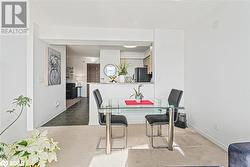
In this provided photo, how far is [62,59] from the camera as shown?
6.08 metres

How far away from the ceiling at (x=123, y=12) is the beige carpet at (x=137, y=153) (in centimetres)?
238

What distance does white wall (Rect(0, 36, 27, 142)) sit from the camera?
160 centimetres

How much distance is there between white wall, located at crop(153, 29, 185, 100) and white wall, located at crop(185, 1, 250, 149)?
1.23 ft

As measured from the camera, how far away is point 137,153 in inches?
110

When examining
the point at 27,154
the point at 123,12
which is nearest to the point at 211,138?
the point at 123,12

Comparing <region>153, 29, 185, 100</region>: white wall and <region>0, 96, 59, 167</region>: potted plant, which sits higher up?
<region>153, 29, 185, 100</region>: white wall

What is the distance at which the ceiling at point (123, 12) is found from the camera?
3.16 metres

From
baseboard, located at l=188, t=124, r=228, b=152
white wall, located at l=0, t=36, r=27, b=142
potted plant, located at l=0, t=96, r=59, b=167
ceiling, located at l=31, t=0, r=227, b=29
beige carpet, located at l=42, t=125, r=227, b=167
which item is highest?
ceiling, located at l=31, t=0, r=227, b=29

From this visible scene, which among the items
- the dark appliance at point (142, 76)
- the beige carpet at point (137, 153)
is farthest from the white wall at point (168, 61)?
the beige carpet at point (137, 153)

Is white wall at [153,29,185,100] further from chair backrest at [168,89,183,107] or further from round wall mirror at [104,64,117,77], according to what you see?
round wall mirror at [104,64,117,77]

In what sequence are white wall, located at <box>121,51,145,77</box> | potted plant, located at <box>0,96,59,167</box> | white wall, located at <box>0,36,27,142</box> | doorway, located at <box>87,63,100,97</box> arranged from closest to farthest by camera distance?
potted plant, located at <box>0,96,59,167</box>
white wall, located at <box>0,36,27,142</box>
white wall, located at <box>121,51,145,77</box>
doorway, located at <box>87,63,100,97</box>

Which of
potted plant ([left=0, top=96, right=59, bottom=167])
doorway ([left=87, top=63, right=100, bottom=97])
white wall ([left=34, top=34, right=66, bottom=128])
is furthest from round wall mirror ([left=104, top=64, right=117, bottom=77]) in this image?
potted plant ([left=0, top=96, right=59, bottom=167])

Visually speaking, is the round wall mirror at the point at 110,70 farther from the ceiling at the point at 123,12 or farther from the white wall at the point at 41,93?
the ceiling at the point at 123,12

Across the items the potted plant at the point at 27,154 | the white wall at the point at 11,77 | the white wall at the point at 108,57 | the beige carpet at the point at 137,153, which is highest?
the white wall at the point at 108,57
